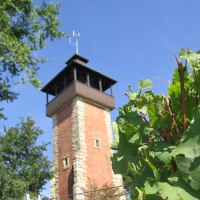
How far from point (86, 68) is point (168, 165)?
2833cm

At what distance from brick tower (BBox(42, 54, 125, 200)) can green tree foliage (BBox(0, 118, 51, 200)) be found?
158 cm

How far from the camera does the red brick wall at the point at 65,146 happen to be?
2334 centimetres

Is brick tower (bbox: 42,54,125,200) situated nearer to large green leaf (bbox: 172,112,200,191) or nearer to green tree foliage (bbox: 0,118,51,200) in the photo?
green tree foliage (bbox: 0,118,51,200)

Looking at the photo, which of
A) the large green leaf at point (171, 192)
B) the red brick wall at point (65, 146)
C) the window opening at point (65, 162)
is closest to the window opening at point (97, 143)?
the red brick wall at point (65, 146)

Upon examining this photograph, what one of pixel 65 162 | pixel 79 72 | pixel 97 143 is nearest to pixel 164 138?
pixel 65 162

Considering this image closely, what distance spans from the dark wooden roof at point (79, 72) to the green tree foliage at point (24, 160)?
842 cm

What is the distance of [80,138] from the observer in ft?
78.3

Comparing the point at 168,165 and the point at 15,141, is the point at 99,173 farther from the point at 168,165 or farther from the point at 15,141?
the point at 168,165

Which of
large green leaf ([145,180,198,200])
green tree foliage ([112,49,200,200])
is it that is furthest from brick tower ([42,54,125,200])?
large green leaf ([145,180,198,200])

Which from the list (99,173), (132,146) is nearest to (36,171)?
(99,173)

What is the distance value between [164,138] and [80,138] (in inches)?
900

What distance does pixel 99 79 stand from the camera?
30.2 meters

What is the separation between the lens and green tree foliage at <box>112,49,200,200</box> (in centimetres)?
98

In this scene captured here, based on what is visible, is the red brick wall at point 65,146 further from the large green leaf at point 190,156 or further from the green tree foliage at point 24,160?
the large green leaf at point 190,156
